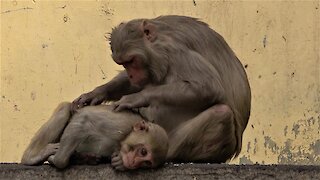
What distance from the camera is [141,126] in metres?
6.34

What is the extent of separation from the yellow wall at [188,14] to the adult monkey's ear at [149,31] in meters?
1.45

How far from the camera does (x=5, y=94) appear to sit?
827cm

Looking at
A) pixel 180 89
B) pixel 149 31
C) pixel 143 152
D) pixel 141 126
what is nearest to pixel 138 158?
pixel 143 152

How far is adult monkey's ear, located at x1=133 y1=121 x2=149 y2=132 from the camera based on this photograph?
6320 mm

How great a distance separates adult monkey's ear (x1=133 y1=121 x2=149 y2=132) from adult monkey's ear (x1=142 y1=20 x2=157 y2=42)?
1.65 ft

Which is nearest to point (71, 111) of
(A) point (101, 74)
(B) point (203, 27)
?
(B) point (203, 27)

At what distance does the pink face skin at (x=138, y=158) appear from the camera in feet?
20.5

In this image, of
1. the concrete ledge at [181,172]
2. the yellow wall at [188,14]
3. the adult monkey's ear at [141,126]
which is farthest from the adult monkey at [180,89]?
the yellow wall at [188,14]

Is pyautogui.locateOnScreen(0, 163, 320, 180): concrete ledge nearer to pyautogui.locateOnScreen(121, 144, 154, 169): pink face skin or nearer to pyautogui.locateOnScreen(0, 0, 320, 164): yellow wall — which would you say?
pyautogui.locateOnScreen(121, 144, 154, 169): pink face skin

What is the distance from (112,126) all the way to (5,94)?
1933mm

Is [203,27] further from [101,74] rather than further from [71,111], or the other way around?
[101,74]

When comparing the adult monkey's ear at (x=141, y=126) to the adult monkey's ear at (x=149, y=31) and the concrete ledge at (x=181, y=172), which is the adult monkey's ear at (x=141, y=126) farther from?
the adult monkey's ear at (x=149, y=31)

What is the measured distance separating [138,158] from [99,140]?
0.29 meters

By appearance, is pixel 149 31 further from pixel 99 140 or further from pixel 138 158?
pixel 138 158
